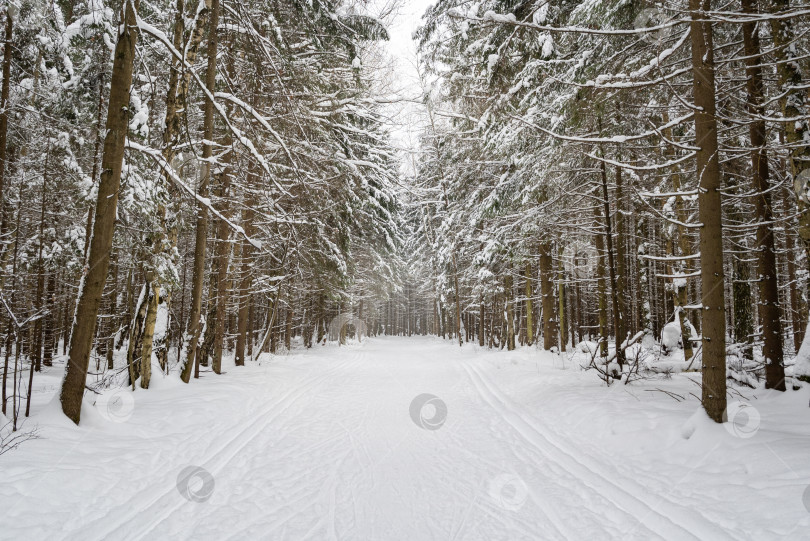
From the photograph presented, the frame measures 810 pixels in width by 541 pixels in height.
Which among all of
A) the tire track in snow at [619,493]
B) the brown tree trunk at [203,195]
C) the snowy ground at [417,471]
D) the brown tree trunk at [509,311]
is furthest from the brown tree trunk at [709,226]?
the brown tree trunk at [509,311]

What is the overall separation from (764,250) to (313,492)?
7555 millimetres

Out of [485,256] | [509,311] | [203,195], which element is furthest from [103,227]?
[509,311]

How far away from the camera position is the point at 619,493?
3893 millimetres

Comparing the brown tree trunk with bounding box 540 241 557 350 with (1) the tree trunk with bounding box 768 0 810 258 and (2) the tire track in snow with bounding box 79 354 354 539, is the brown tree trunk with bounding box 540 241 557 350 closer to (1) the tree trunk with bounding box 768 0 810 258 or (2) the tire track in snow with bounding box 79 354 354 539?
(1) the tree trunk with bounding box 768 0 810 258

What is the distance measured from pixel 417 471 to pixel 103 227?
527 cm

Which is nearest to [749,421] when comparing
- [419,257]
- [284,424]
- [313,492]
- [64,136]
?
→ [313,492]

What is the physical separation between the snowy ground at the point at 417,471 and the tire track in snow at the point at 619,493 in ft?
0.06

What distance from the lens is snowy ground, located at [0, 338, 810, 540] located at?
3.29 m

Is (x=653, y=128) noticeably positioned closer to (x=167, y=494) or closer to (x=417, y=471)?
(x=417, y=471)

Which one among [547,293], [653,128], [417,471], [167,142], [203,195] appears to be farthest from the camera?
[547,293]

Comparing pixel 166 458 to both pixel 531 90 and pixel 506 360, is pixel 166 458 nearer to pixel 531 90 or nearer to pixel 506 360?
pixel 531 90

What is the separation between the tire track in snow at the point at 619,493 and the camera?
3.23m

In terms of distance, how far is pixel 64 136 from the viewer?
11156 mm

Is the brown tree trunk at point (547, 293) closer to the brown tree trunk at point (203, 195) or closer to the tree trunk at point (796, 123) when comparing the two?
the tree trunk at point (796, 123)
